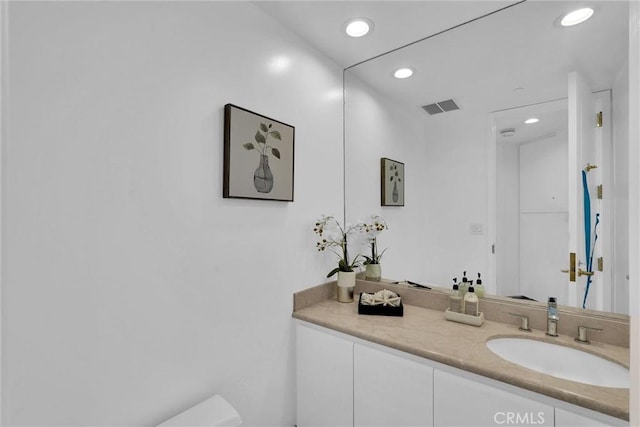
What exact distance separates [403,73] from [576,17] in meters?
0.80

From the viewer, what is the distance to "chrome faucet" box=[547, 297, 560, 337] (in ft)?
4.10

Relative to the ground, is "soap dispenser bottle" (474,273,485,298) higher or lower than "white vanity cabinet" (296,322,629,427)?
higher

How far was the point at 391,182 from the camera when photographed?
6.15ft

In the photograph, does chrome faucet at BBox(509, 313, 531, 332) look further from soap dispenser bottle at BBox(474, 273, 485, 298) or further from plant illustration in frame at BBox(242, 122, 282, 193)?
plant illustration in frame at BBox(242, 122, 282, 193)

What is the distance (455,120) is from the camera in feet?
5.38

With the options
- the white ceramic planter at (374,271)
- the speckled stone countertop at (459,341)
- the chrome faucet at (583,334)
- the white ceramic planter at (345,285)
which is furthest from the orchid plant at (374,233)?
the chrome faucet at (583,334)

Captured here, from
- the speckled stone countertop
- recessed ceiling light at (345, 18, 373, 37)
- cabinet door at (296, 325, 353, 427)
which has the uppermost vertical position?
recessed ceiling light at (345, 18, 373, 37)

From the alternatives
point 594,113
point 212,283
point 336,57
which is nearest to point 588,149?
point 594,113

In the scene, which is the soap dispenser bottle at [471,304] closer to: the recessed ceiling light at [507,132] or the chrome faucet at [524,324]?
the chrome faucet at [524,324]

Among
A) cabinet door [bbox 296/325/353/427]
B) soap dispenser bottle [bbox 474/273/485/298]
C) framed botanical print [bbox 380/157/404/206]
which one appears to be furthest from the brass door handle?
cabinet door [bbox 296/325/353/427]

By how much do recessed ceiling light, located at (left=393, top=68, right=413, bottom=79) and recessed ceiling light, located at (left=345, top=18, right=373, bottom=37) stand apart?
13.1 inches

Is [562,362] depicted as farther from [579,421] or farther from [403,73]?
[403,73]

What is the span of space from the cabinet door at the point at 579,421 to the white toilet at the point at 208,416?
3.48ft

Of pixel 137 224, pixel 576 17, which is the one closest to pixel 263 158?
pixel 137 224
